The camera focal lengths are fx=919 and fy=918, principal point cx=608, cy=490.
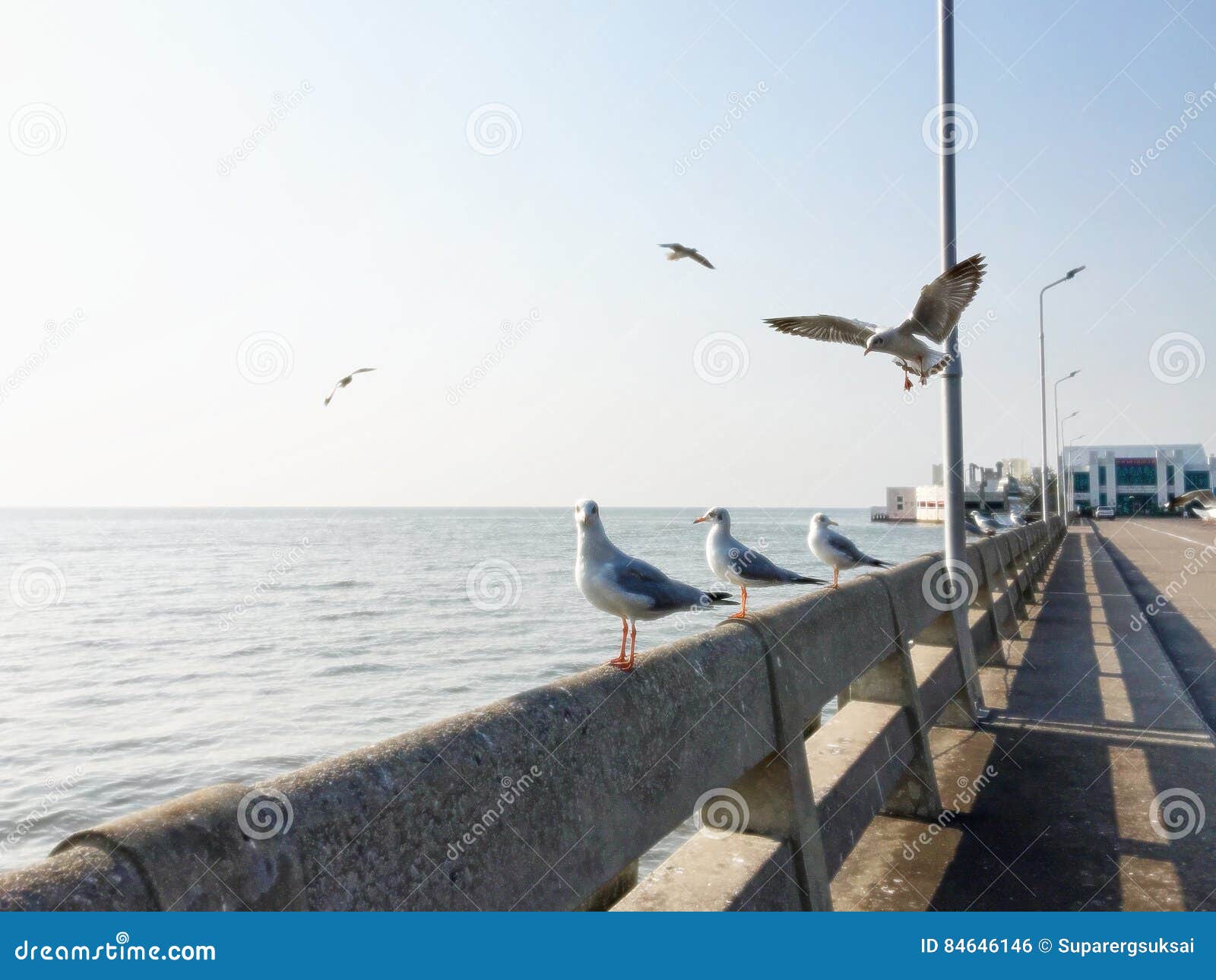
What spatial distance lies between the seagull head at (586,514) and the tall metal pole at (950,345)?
5300mm

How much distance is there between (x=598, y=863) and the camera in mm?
2342

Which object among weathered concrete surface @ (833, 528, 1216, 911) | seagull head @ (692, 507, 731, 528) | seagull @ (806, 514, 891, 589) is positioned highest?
seagull head @ (692, 507, 731, 528)

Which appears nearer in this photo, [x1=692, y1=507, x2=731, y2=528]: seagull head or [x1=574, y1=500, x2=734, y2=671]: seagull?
[x1=574, y1=500, x2=734, y2=671]: seagull

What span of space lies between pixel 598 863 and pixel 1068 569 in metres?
22.5

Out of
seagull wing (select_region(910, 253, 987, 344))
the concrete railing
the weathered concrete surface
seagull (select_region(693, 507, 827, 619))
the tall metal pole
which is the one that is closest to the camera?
the concrete railing

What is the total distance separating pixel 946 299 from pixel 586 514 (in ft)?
11.6

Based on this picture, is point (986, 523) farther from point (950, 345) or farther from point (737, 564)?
point (737, 564)

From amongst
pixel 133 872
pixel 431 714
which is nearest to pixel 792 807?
pixel 133 872

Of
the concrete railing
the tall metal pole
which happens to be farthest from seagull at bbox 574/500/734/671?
the tall metal pole

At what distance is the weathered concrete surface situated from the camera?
157 inches

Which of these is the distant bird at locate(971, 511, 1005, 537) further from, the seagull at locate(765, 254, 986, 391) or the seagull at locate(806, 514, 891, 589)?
the seagull at locate(765, 254, 986, 391)

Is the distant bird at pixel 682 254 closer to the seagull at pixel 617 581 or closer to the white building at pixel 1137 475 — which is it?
the seagull at pixel 617 581

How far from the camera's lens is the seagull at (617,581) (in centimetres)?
348

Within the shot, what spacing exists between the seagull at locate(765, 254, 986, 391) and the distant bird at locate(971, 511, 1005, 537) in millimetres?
13204
